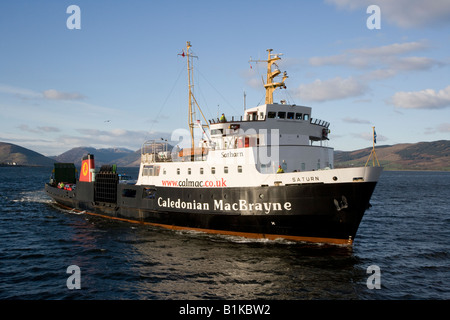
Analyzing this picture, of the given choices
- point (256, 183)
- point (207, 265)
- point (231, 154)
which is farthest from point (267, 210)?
point (207, 265)

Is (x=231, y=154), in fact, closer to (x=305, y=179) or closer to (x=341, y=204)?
(x=305, y=179)

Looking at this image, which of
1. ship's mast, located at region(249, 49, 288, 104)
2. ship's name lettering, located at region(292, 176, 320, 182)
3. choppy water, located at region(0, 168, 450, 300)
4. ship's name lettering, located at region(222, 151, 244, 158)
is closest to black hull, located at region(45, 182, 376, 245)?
ship's name lettering, located at region(292, 176, 320, 182)

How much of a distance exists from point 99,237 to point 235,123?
42.7 feet

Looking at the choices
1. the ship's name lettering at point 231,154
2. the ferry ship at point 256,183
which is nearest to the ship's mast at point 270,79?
the ferry ship at point 256,183

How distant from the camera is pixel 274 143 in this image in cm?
2212

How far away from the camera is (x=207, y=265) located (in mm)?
17125

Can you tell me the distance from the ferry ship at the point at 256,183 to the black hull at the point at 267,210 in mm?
58

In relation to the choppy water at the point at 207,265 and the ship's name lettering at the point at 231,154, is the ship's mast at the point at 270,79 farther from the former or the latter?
the choppy water at the point at 207,265

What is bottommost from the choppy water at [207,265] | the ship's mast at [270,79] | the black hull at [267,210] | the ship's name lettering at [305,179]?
the choppy water at [207,265]

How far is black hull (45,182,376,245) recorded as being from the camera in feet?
60.3

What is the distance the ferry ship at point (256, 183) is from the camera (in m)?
18.6

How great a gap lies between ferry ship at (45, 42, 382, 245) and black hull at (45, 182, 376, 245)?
0.06 meters

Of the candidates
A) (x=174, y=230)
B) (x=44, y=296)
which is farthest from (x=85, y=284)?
(x=174, y=230)

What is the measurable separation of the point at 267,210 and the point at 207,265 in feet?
16.9
